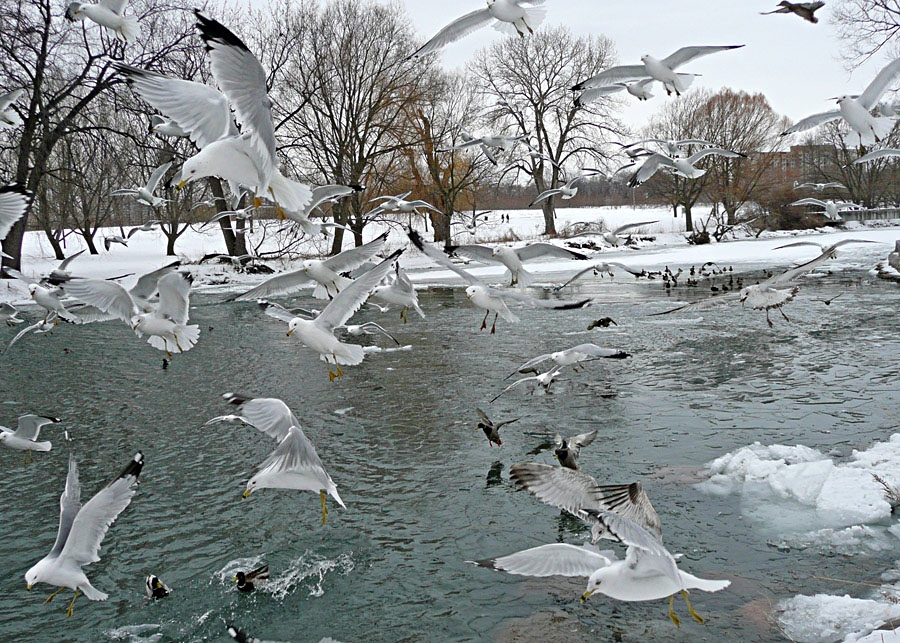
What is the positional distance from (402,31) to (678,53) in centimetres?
2571

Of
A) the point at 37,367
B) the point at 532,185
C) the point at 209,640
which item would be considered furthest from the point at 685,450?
the point at 532,185

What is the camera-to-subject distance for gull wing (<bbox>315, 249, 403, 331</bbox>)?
6148 mm

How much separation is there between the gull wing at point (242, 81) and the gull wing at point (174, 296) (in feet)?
10.7

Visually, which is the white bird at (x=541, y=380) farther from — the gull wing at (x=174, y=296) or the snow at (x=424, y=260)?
the snow at (x=424, y=260)

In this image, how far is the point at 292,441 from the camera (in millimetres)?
4902

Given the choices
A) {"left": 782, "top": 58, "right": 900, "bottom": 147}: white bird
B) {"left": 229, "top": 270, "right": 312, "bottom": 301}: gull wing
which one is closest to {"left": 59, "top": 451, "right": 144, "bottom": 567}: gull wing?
{"left": 229, "top": 270, "right": 312, "bottom": 301}: gull wing

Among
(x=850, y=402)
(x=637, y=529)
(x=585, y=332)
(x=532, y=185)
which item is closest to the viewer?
(x=637, y=529)

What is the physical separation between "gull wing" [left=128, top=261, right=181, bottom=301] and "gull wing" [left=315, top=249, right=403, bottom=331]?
221 centimetres

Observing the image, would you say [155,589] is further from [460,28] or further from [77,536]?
[460,28]

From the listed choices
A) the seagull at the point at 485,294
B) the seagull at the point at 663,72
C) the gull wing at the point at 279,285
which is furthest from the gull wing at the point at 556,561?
the seagull at the point at 663,72

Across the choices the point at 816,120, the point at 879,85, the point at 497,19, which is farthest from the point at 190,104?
the point at 879,85

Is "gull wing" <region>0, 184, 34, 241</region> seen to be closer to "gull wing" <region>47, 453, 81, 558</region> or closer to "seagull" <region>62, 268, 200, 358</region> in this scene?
"seagull" <region>62, 268, 200, 358</region>

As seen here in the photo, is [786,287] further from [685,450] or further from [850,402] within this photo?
[685,450]

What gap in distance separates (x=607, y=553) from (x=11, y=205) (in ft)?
23.0
